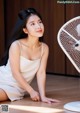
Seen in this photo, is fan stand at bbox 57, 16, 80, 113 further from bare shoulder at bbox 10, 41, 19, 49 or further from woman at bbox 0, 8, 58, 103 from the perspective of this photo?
bare shoulder at bbox 10, 41, 19, 49

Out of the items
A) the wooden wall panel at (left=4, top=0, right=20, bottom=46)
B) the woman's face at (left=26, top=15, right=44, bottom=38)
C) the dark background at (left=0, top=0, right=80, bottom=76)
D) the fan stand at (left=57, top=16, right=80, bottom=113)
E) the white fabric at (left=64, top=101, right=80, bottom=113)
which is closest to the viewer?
the fan stand at (left=57, top=16, right=80, bottom=113)

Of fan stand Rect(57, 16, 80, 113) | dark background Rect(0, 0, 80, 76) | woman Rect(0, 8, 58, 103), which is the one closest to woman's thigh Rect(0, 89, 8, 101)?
woman Rect(0, 8, 58, 103)

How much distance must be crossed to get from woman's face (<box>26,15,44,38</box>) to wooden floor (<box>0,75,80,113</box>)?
60 cm

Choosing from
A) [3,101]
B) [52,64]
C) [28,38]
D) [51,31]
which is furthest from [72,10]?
[3,101]

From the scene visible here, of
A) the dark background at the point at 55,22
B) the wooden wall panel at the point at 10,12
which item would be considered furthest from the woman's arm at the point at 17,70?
the wooden wall panel at the point at 10,12

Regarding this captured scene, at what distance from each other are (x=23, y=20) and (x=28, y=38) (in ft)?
0.56

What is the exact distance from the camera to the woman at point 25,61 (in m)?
3.25

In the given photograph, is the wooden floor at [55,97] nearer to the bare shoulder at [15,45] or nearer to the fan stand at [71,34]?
the fan stand at [71,34]

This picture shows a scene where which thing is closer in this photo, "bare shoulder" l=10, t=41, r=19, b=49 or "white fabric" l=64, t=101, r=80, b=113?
"white fabric" l=64, t=101, r=80, b=113

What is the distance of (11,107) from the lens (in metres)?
3.04

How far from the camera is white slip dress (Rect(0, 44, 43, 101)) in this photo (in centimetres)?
330

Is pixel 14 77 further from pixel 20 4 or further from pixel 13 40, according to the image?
pixel 20 4

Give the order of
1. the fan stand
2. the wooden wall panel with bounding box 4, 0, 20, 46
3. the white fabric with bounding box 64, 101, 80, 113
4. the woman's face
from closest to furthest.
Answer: the fan stand
the white fabric with bounding box 64, 101, 80, 113
the woman's face
the wooden wall panel with bounding box 4, 0, 20, 46

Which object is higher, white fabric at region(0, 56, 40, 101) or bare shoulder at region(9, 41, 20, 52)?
bare shoulder at region(9, 41, 20, 52)
